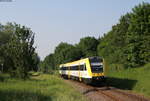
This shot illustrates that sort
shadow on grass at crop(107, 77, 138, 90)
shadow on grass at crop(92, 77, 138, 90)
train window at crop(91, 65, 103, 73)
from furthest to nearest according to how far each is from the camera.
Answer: train window at crop(91, 65, 103, 73) → shadow on grass at crop(92, 77, 138, 90) → shadow on grass at crop(107, 77, 138, 90)

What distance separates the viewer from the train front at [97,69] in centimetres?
3094

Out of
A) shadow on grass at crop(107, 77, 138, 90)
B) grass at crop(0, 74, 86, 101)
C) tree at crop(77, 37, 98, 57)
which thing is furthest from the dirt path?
tree at crop(77, 37, 98, 57)

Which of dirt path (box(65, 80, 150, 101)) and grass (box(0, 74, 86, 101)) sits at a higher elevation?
grass (box(0, 74, 86, 101))

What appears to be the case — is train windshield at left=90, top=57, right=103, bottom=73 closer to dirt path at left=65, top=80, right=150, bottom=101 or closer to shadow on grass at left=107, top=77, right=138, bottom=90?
shadow on grass at left=107, top=77, right=138, bottom=90

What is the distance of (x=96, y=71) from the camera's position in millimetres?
31297

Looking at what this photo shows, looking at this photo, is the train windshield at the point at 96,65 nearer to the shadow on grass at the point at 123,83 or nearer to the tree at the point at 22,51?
the shadow on grass at the point at 123,83

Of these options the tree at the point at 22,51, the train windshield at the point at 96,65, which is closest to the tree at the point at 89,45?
the tree at the point at 22,51

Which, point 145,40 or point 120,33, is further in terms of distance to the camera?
point 120,33

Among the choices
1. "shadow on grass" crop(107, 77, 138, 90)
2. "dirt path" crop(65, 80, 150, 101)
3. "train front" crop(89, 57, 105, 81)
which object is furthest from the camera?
"train front" crop(89, 57, 105, 81)

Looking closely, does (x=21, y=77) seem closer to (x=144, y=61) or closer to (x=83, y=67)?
(x=83, y=67)

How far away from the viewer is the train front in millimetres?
30938

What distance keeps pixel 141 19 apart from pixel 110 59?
2596cm

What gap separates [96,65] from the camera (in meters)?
31.6

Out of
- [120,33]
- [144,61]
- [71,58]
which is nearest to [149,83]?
[144,61]
